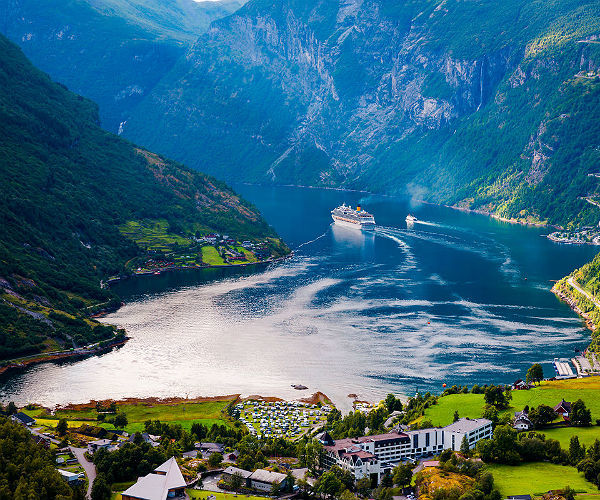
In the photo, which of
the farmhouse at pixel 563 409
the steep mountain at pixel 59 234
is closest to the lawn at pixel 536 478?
the farmhouse at pixel 563 409

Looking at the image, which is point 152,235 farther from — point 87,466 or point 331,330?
point 87,466

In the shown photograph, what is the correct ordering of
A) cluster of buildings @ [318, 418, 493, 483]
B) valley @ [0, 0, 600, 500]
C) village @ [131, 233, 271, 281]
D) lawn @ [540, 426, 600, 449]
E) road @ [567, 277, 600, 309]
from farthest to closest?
village @ [131, 233, 271, 281] < road @ [567, 277, 600, 309] < lawn @ [540, 426, 600, 449] < cluster of buildings @ [318, 418, 493, 483] < valley @ [0, 0, 600, 500]

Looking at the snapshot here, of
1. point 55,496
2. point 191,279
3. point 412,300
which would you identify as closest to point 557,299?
point 412,300

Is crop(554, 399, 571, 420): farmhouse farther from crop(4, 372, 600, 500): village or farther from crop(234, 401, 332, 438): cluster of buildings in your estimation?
crop(234, 401, 332, 438): cluster of buildings

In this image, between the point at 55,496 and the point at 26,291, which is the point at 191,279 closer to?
the point at 26,291

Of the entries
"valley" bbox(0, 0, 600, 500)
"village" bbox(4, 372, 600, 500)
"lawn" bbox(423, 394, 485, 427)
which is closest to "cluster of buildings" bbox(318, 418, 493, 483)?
"village" bbox(4, 372, 600, 500)

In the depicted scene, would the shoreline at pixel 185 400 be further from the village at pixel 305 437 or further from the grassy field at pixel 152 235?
the grassy field at pixel 152 235

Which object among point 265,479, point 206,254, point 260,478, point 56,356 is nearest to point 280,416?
point 260,478
